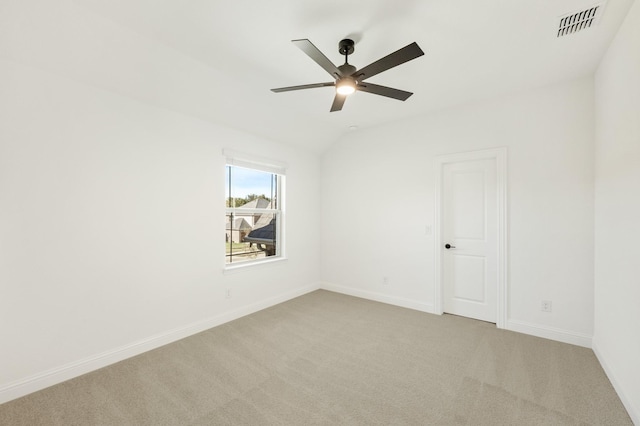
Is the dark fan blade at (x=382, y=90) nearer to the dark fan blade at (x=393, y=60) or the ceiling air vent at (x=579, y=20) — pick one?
the dark fan blade at (x=393, y=60)

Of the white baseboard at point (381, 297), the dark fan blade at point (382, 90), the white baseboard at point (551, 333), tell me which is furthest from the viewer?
the white baseboard at point (381, 297)

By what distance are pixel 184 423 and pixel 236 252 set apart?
2277 millimetres

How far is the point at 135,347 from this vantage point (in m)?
2.69

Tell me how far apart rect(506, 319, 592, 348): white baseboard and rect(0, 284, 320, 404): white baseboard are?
334 centimetres

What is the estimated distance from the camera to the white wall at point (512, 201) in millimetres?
2900

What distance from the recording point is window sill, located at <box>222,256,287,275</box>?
11.8ft

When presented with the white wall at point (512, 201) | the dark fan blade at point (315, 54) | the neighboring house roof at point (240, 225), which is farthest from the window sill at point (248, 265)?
the dark fan blade at point (315, 54)

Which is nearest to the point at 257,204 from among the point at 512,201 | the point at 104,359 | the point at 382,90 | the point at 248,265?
the point at 248,265

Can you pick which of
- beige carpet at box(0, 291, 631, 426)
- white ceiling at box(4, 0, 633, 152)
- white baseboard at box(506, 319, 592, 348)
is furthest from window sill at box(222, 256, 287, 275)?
white baseboard at box(506, 319, 592, 348)

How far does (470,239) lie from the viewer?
3623 mm

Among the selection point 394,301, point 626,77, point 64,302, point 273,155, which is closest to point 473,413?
point 394,301

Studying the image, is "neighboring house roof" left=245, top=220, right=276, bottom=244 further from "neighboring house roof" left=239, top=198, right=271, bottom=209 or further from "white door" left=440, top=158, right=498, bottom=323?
"white door" left=440, top=158, right=498, bottom=323

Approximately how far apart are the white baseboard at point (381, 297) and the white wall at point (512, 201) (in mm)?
16

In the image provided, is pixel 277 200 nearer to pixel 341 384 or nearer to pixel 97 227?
pixel 97 227
